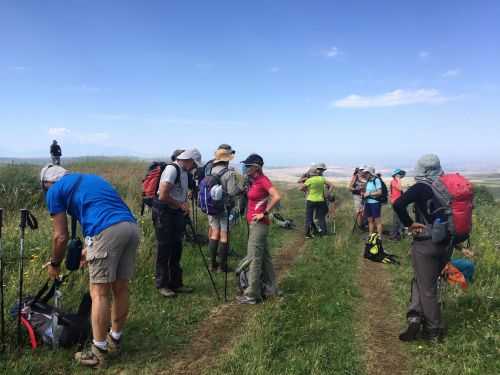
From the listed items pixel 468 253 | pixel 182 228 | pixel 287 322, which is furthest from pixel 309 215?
pixel 287 322

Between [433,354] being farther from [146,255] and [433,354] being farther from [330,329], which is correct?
[146,255]

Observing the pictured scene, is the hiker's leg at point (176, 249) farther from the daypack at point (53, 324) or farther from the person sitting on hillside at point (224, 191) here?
Answer: the daypack at point (53, 324)

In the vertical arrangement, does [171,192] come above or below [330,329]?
above

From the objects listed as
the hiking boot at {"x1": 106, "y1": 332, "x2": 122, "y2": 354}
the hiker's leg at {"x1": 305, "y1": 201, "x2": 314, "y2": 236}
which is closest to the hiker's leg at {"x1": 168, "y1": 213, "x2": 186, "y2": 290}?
the hiking boot at {"x1": 106, "y1": 332, "x2": 122, "y2": 354}

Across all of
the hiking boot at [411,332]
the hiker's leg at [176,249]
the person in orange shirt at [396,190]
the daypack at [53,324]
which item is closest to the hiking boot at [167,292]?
the hiker's leg at [176,249]

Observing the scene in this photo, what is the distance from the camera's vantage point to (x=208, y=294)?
21.7ft

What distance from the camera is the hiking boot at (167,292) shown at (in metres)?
6.31

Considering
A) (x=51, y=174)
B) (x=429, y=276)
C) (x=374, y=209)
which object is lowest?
(x=429, y=276)

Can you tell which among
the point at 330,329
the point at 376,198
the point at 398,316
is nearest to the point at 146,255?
the point at 330,329

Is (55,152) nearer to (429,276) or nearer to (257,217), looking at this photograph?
(257,217)

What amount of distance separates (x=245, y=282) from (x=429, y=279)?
3081mm

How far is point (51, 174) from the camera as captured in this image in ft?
13.7

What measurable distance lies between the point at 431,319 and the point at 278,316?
7.00 ft

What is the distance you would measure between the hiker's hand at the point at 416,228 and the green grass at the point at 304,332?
1.73 m
